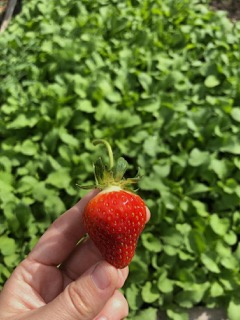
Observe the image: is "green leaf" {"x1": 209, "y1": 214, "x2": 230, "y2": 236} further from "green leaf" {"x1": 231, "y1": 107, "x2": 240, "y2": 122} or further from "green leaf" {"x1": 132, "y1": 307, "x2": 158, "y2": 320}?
"green leaf" {"x1": 231, "y1": 107, "x2": 240, "y2": 122}

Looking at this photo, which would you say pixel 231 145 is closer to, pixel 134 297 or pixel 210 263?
pixel 210 263

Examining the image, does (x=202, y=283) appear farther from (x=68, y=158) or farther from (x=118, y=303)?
(x=68, y=158)

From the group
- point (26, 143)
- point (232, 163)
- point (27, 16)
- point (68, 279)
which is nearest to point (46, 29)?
point (27, 16)

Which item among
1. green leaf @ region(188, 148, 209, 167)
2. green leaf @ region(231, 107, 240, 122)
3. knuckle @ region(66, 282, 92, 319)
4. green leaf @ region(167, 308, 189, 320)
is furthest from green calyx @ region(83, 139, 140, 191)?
green leaf @ region(231, 107, 240, 122)

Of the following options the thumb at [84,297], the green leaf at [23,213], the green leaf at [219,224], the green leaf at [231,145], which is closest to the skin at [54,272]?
the thumb at [84,297]

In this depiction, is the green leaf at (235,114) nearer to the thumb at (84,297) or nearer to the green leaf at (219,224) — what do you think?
the green leaf at (219,224)

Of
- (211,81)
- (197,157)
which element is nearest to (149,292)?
(197,157)
